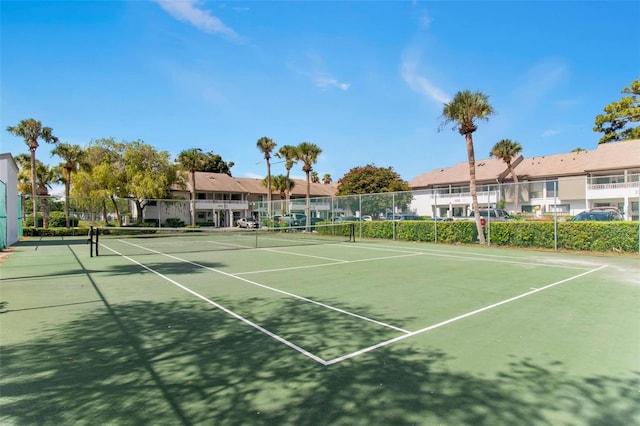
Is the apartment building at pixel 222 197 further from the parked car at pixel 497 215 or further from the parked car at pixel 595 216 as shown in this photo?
the parked car at pixel 595 216

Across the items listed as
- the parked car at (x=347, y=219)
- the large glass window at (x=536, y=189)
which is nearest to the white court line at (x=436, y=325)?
the large glass window at (x=536, y=189)

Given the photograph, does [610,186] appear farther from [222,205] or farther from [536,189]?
[222,205]

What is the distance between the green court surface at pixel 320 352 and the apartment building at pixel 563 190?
26.2 feet

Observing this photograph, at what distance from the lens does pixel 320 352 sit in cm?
448

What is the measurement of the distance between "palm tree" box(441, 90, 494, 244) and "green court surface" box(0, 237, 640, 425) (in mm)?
10712

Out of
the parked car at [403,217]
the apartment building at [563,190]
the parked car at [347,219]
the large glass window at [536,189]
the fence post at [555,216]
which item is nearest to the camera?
the apartment building at [563,190]

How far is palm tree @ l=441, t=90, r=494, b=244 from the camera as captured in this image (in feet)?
63.0

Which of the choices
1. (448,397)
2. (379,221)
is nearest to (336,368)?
(448,397)

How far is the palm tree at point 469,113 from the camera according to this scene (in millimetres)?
19188

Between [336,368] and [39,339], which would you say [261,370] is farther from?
[39,339]

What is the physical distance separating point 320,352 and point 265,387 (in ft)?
3.54

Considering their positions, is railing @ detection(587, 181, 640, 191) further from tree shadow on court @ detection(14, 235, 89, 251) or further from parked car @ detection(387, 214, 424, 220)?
tree shadow on court @ detection(14, 235, 89, 251)

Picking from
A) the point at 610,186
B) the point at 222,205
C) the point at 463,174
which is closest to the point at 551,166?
the point at 463,174

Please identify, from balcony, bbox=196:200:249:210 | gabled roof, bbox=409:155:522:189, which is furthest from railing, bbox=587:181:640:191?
balcony, bbox=196:200:249:210
